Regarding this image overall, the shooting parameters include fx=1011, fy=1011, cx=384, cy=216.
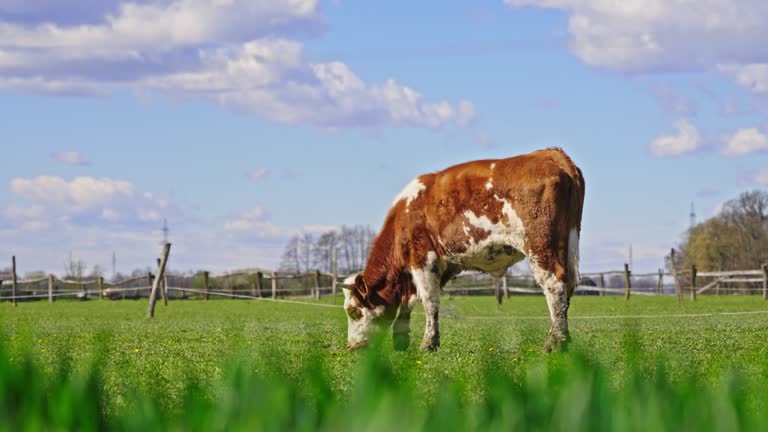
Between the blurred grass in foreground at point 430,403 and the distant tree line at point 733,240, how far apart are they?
271ft

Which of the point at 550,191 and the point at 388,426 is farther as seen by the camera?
the point at 550,191

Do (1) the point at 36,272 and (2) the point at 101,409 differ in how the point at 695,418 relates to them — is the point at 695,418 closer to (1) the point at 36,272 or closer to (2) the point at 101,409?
(2) the point at 101,409

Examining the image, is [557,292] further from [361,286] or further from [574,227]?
[361,286]

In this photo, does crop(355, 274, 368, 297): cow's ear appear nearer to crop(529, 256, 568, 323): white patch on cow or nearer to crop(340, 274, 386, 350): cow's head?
crop(340, 274, 386, 350): cow's head

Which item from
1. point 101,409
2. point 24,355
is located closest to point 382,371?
point 101,409

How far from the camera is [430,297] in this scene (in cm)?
1347

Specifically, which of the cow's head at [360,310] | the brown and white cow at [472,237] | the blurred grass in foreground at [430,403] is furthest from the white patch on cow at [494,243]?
the blurred grass in foreground at [430,403]

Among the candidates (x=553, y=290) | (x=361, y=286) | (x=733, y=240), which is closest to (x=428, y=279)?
(x=361, y=286)

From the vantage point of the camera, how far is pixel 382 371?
3.05m

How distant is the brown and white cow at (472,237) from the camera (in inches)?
480

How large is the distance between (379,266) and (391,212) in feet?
2.53

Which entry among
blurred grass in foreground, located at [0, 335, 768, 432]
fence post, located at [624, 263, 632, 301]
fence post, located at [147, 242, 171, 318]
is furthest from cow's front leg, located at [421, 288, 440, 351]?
fence post, located at [624, 263, 632, 301]

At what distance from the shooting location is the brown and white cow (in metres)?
12.2

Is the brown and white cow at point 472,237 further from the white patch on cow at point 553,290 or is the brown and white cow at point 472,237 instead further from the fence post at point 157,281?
the fence post at point 157,281
